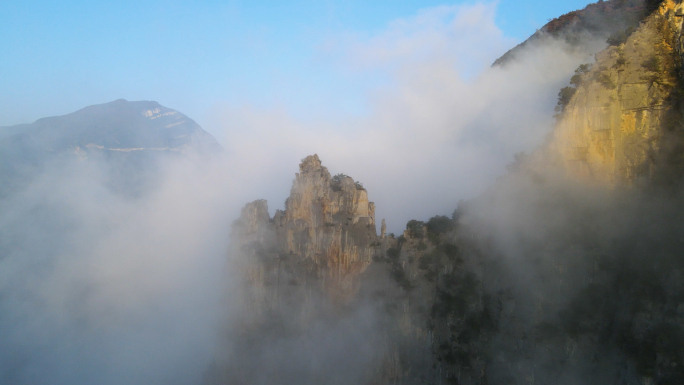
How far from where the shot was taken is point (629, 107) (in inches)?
1040

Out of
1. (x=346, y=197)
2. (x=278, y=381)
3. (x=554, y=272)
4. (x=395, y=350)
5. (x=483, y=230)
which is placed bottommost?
(x=278, y=381)

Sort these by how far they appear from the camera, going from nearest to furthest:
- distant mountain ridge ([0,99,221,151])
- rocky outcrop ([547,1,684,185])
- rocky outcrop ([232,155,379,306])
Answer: rocky outcrop ([547,1,684,185]) < rocky outcrop ([232,155,379,306]) < distant mountain ridge ([0,99,221,151])

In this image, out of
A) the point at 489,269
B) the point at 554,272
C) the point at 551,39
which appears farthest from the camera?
the point at 551,39

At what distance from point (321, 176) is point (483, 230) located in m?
13.6

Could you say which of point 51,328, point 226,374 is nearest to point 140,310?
point 51,328

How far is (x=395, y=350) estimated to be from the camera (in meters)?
33.5

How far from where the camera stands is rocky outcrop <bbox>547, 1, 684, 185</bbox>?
83.5ft

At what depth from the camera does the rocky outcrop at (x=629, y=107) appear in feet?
83.5

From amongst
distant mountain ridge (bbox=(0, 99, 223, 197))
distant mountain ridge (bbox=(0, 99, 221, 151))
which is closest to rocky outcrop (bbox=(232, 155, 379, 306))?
distant mountain ridge (bbox=(0, 99, 223, 197))

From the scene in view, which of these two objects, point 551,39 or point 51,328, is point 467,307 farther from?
point 51,328

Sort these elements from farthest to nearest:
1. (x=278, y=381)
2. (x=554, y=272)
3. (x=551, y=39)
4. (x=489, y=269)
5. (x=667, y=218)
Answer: (x=551, y=39)
(x=278, y=381)
(x=489, y=269)
(x=554, y=272)
(x=667, y=218)

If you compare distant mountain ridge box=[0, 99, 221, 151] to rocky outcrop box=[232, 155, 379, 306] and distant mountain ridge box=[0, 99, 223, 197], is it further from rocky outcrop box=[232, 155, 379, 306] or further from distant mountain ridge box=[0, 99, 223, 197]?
rocky outcrop box=[232, 155, 379, 306]

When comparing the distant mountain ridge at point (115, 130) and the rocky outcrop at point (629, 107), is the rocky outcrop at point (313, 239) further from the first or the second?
the distant mountain ridge at point (115, 130)

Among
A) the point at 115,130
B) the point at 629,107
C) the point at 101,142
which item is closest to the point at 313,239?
the point at 629,107
